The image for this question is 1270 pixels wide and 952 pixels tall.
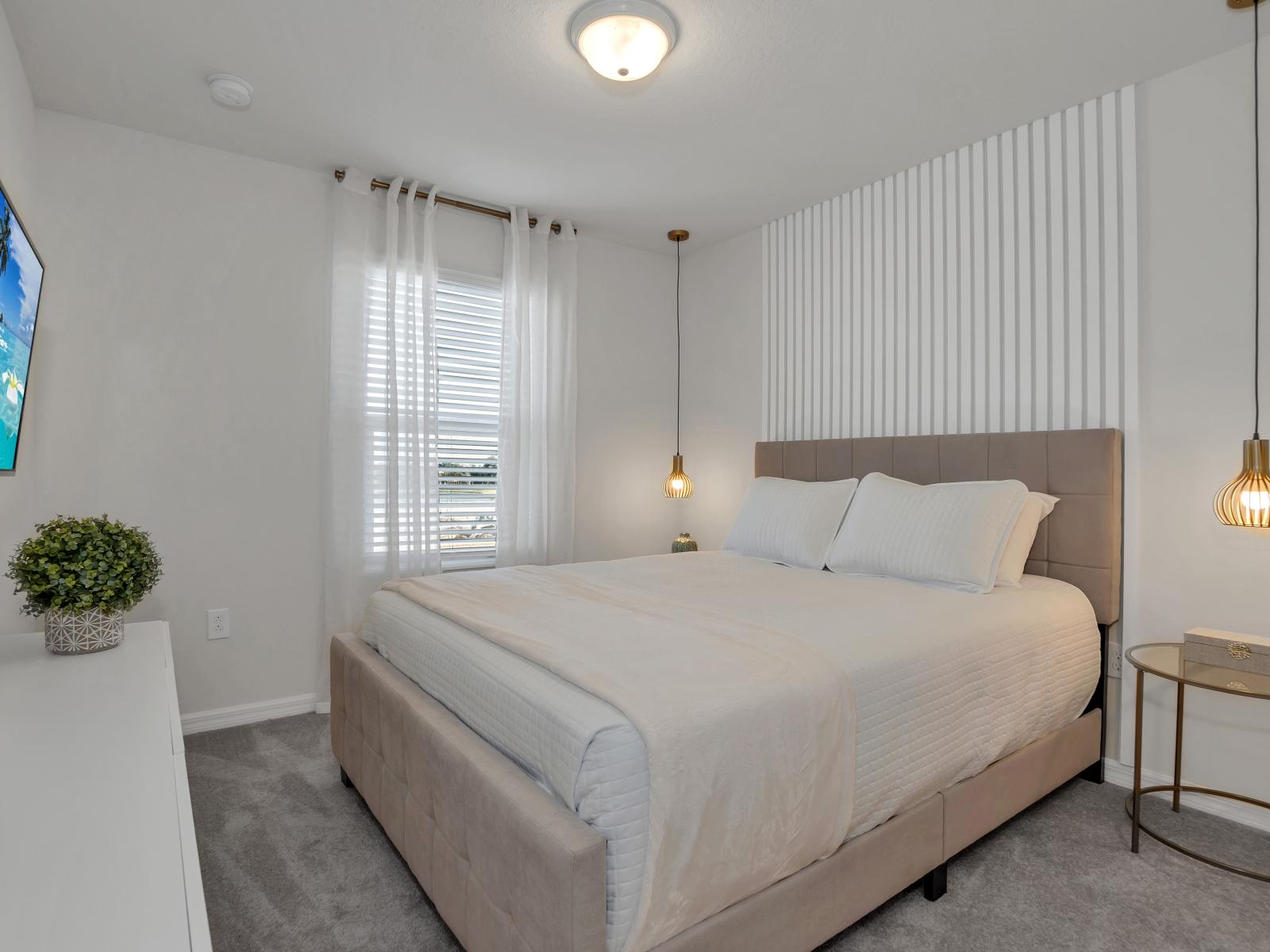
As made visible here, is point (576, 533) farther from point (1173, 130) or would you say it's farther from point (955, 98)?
point (1173, 130)

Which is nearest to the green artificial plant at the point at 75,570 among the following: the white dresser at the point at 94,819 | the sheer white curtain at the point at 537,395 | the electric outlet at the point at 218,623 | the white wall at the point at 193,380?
the white dresser at the point at 94,819

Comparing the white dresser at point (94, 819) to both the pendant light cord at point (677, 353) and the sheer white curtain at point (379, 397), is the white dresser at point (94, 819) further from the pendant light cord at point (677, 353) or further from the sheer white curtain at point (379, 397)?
the pendant light cord at point (677, 353)

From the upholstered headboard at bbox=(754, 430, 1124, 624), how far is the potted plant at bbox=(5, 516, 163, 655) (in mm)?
2890

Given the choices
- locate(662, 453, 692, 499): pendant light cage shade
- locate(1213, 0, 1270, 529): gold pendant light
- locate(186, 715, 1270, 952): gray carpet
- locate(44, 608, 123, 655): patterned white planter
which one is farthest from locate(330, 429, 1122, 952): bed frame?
locate(662, 453, 692, 499): pendant light cage shade

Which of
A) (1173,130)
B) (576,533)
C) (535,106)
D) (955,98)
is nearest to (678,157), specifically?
(535,106)

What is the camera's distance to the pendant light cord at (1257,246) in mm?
2193

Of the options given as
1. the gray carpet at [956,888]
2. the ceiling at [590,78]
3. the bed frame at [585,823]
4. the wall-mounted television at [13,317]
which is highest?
the ceiling at [590,78]

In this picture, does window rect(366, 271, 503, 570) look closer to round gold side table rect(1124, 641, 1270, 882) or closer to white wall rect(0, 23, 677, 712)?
white wall rect(0, 23, 677, 712)

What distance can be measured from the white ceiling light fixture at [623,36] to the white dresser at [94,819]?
6.95 feet

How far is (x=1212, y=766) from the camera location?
2.30 meters

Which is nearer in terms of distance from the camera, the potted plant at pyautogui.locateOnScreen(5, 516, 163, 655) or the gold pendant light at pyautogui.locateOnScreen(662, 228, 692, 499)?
the potted plant at pyautogui.locateOnScreen(5, 516, 163, 655)

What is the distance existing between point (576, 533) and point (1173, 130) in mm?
3194

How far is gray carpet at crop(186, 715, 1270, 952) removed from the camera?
165 centimetres

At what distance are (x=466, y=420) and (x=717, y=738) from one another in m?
2.69
